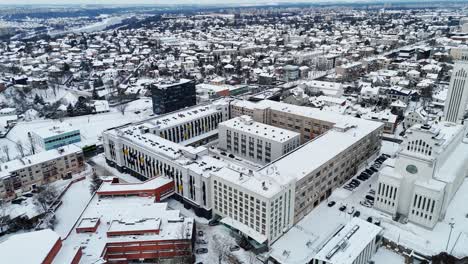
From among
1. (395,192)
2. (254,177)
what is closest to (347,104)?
(395,192)

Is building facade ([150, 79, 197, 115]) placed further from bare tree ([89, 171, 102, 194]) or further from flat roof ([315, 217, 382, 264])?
flat roof ([315, 217, 382, 264])

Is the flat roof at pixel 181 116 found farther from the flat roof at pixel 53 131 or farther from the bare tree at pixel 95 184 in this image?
the flat roof at pixel 53 131

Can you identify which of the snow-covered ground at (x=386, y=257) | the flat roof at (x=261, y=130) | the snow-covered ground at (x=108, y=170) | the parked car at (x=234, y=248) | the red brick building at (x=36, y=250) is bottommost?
the snow-covered ground at (x=386, y=257)

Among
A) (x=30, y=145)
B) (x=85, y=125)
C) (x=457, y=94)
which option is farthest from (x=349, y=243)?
(x=85, y=125)

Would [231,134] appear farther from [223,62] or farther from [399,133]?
[223,62]

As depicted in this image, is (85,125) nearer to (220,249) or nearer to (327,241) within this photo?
(220,249)

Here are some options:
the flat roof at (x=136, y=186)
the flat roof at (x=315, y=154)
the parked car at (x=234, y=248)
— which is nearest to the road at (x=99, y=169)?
the flat roof at (x=136, y=186)
